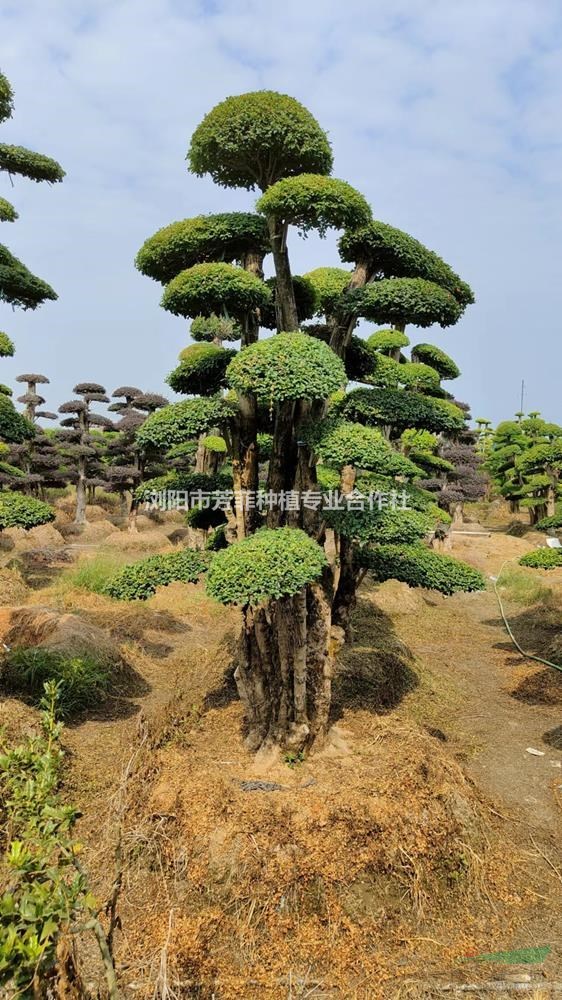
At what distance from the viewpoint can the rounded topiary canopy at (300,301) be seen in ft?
25.6

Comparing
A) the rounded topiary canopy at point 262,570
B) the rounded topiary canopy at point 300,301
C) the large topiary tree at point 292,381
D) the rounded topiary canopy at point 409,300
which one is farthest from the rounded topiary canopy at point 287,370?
the rounded topiary canopy at point 300,301

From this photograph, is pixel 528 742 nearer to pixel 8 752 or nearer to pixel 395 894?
pixel 395 894

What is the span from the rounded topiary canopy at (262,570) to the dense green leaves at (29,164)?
21.9 ft

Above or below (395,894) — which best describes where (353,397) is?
above

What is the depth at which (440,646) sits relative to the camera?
1339 centimetres

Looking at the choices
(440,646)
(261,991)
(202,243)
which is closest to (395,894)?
(261,991)

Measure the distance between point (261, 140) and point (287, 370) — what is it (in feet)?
8.44

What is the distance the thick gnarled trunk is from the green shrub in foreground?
2.78m

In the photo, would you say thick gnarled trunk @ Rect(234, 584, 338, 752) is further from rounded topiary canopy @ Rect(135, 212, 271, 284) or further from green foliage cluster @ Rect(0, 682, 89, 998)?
green foliage cluster @ Rect(0, 682, 89, 998)

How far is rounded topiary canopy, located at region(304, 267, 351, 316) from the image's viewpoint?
785cm

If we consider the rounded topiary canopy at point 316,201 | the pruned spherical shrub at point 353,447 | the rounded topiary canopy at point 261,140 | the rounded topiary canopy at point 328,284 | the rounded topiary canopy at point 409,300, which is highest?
the rounded topiary canopy at point 261,140

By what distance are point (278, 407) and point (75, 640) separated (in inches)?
214

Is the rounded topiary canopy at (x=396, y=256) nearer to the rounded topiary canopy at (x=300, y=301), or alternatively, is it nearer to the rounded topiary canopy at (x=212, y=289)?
the rounded topiary canopy at (x=300, y=301)

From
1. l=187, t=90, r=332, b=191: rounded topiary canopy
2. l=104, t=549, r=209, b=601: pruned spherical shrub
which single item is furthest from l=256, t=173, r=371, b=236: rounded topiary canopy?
l=104, t=549, r=209, b=601: pruned spherical shrub
